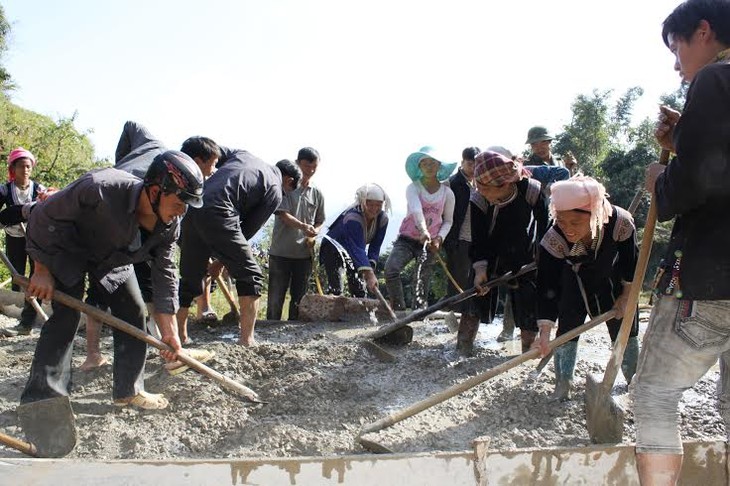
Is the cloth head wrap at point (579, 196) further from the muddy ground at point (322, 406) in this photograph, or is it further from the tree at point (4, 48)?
the tree at point (4, 48)

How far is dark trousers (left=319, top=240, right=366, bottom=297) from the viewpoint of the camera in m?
6.24

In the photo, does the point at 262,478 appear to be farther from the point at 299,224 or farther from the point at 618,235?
the point at 299,224

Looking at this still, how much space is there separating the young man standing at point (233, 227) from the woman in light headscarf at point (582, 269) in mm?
2119

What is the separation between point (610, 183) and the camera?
82.8ft

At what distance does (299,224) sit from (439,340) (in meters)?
1.78

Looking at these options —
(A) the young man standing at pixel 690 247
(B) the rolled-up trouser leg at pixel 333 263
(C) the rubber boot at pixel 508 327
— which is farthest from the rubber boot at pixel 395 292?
(A) the young man standing at pixel 690 247

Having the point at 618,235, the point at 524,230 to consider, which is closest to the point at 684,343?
the point at 618,235

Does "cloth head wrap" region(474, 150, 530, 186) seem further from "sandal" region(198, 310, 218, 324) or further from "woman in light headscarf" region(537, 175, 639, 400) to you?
"sandal" region(198, 310, 218, 324)

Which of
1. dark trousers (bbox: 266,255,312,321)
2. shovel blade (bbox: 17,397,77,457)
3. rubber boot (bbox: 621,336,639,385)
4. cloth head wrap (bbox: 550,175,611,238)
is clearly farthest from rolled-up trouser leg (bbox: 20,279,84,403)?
rubber boot (bbox: 621,336,639,385)

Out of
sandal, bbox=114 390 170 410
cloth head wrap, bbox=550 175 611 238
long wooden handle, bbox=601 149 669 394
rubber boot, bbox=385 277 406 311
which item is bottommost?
sandal, bbox=114 390 170 410

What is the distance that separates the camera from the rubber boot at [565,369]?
3.78 m

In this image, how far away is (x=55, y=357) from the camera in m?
3.42

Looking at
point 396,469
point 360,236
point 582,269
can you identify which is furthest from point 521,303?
point 396,469

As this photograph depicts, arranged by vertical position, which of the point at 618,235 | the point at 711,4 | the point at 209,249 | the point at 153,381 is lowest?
the point at 153,381
